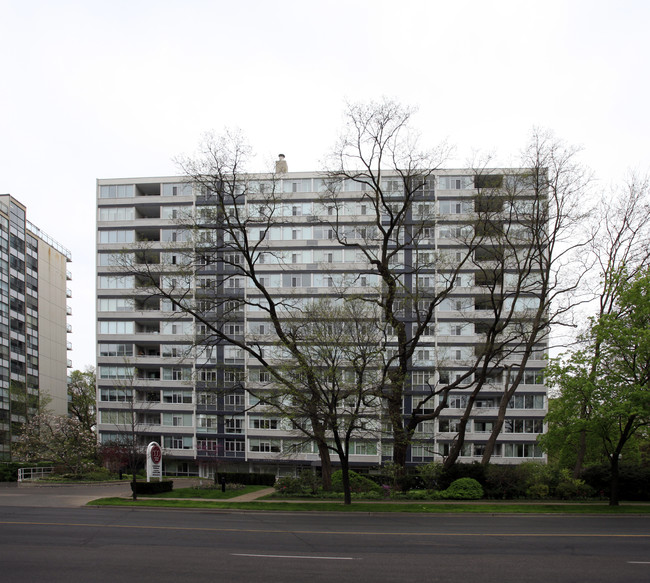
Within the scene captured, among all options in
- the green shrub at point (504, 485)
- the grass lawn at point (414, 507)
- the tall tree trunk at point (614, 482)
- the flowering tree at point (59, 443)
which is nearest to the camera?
the grass lawn at point (414, 507)

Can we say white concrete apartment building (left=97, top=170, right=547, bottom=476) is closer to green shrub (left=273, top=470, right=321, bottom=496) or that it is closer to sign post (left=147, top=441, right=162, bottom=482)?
sign post (left=147, top=441, right=162, bottom=482)

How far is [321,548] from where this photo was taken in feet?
51.7

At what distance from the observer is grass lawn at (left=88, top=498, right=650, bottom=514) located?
25.5 meters

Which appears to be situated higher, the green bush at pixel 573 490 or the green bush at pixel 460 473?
the green bush at pixel 460 473

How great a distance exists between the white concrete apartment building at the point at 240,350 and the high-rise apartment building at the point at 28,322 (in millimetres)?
12991

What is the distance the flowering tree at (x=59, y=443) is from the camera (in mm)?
45875

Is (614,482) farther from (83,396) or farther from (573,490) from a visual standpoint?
(83,396)

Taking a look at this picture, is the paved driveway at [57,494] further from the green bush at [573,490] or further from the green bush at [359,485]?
the green bush at [573,490]

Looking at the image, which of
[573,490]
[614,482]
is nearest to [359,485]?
[573,490]

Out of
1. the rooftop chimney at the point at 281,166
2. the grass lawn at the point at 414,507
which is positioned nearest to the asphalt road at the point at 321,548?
the grass lawn at the point at 414,507

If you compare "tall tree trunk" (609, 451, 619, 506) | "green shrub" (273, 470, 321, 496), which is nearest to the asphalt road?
"tall tree trunk" (609, 451, 619, 506)

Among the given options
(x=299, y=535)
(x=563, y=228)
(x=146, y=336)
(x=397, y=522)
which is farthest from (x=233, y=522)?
(x=146, y=336)

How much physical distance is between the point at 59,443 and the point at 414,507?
32559 millimetres

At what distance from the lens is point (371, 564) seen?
1364cm
